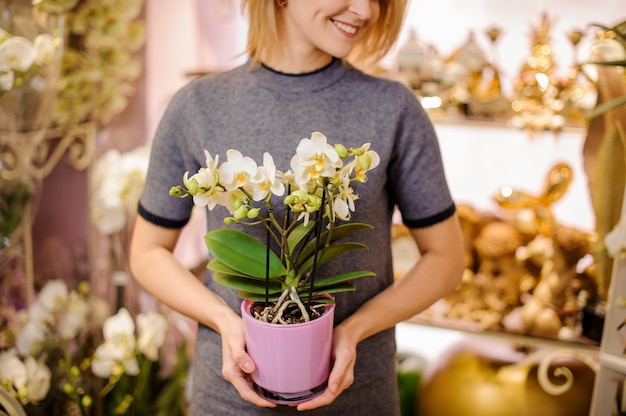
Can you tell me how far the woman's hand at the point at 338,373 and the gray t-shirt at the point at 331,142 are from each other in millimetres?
145

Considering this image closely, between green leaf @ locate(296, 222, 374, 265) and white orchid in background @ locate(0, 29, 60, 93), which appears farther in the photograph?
white orchid in background @ locate(0, 29, 60, 93)

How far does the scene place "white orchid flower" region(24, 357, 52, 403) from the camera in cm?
161

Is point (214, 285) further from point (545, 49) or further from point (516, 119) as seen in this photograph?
point (545, 49)

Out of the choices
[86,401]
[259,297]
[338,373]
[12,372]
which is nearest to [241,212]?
[259,297]

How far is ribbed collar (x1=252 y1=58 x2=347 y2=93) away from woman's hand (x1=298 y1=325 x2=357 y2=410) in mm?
425

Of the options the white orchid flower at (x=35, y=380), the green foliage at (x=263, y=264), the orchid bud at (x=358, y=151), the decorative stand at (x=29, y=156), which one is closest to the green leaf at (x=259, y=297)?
the green foliage at (x=263, y=264)

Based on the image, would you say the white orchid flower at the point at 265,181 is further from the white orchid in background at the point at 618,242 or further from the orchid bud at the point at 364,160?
the white orchid in background at the point at 618,242

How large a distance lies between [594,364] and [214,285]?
48.5 inches

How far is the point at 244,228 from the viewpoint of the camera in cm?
113

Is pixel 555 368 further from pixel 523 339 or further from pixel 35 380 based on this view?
pixel 35 380

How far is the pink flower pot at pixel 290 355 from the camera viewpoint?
0.91 m

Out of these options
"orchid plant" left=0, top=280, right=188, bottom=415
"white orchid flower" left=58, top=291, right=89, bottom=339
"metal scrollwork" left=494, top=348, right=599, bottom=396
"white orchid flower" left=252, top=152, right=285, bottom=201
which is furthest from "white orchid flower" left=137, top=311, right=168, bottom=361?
"white orchid flower" left=252, top=152, right=285, bottom=201

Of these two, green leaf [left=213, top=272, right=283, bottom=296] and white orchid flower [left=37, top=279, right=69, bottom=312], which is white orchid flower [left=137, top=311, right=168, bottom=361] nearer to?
white orchid flower [left=37, top=279, right=69, bottom=312]

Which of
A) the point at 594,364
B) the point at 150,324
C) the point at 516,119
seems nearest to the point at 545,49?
the point at 516,119
